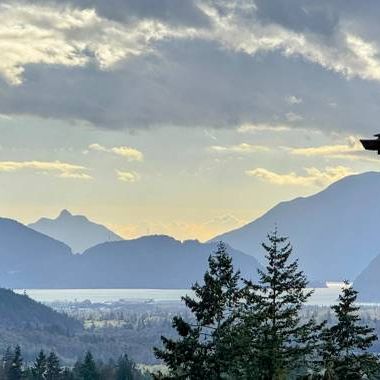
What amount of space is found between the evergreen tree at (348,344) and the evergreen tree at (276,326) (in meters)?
1.31

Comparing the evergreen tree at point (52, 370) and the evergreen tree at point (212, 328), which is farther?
the evergreen tree at point (52, 370)

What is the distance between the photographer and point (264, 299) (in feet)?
143

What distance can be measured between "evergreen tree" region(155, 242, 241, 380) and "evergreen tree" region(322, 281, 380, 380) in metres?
5.78

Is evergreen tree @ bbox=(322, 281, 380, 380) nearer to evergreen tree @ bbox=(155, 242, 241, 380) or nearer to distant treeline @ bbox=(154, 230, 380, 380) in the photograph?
distant treeline @ bbox=(154, 230, 380, 380)

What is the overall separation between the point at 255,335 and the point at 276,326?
4.49ft

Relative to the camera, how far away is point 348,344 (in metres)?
45.0

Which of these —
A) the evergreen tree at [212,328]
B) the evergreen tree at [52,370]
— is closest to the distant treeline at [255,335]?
the evergreen tree at [212,328]

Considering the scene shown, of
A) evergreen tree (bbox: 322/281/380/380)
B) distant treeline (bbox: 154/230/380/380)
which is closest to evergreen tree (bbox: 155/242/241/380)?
distant treeline (bbox: 154/230/380/380)

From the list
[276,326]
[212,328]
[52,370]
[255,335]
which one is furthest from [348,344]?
[52,370]

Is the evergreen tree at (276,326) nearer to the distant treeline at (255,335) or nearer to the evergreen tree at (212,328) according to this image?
the distant treeline at (255,335)

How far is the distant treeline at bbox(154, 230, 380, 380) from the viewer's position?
40.6 metres

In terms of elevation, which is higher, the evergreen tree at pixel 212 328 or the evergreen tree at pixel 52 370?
the evergreen tree at pixel 212 328

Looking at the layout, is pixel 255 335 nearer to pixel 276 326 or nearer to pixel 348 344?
pixel 276 326

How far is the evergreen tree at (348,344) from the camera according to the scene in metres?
41.8
